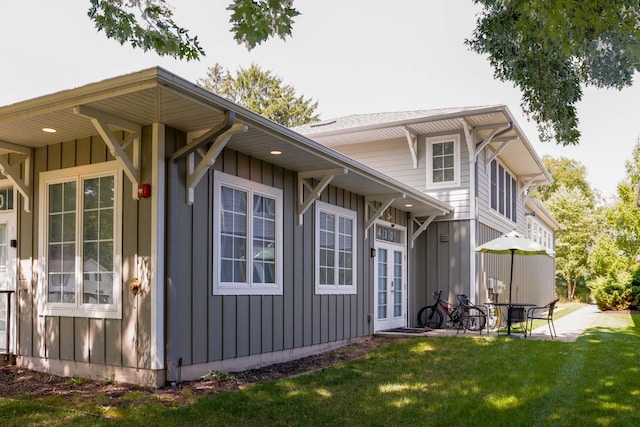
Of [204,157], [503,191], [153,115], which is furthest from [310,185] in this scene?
[503,191]

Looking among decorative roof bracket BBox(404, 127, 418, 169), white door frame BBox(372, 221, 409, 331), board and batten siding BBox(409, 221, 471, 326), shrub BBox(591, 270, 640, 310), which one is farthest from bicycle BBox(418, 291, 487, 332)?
shrub BBox(591, 270, 640, 310)

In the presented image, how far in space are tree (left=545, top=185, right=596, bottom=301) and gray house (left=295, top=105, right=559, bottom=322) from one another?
21204 millimetres

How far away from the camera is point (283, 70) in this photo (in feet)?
114

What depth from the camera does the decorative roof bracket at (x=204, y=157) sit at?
615 cm

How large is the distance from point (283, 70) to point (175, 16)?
29.7 meters

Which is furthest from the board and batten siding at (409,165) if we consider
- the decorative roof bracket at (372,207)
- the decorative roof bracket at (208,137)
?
the decorative roof bracket at (208,137)

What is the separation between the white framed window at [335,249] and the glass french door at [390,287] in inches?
49.5

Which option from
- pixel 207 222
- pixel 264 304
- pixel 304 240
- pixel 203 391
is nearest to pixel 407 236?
pixel 304 240

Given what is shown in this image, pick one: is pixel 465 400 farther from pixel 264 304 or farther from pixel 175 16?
pixel 175 16

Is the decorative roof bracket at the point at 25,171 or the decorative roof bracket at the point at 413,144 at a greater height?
the decorative roof bracket at the point at 413,144

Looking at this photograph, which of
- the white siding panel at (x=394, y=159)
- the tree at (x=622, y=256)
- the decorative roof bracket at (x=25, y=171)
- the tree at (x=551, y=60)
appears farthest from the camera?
the tree at (x=622, y=256)

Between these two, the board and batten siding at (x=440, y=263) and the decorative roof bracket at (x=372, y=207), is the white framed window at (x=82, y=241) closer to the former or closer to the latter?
the decorative roof bracket at (x=372, y=207)

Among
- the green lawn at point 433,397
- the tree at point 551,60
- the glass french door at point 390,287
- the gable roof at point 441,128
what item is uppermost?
the gable roof at point 441,128

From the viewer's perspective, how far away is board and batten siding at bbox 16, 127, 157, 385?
620cm
